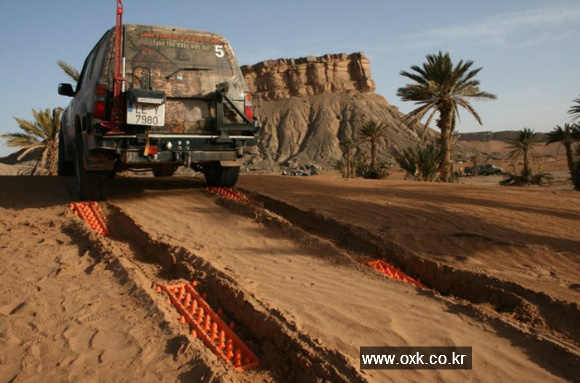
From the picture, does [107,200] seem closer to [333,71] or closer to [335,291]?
[335,291]

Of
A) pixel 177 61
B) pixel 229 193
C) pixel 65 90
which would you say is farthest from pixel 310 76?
pixel 177 61

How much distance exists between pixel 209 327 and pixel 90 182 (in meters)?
4.44

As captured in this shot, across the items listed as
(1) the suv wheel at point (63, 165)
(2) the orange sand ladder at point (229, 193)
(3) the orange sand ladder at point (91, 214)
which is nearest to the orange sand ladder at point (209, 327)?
(3) the orange sand ladder at point (91, 214)

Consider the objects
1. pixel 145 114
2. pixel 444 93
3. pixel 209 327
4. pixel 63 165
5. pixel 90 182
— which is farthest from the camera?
pixel 444 93

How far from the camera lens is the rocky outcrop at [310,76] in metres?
88.8

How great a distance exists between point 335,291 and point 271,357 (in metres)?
1.27

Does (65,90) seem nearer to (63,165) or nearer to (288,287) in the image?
(63,165)

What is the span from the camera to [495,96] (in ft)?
74.7

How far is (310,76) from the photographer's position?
8938 cm

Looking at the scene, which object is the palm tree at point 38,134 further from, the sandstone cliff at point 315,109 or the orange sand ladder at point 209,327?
the sandstone cliff at point 315,109

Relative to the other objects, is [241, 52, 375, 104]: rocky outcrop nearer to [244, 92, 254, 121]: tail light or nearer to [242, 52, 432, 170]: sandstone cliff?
[242, 52, 432, 170]: sandstone cliff

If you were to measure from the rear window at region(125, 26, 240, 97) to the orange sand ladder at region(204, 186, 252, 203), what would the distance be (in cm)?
198

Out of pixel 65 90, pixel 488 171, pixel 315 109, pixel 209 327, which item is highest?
pixel 315 109

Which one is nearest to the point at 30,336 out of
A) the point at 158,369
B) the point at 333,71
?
the point at 158,369
